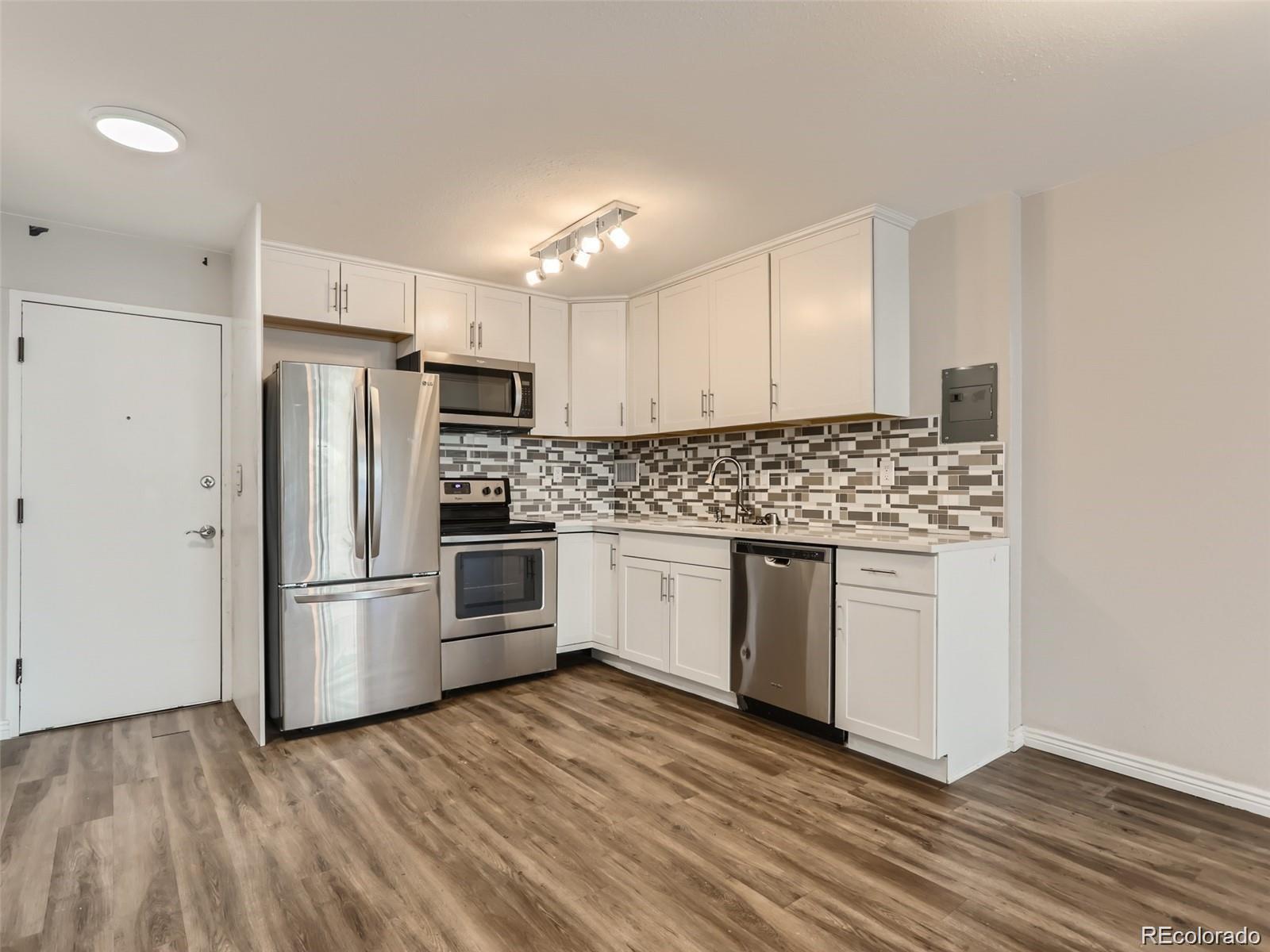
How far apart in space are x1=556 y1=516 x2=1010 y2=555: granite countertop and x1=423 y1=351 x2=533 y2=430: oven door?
0.73 metres

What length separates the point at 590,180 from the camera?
2834mm

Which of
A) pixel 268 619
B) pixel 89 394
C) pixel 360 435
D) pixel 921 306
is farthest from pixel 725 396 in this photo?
pixel 89 394

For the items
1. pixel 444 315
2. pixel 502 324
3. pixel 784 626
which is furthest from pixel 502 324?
pixel 784 626

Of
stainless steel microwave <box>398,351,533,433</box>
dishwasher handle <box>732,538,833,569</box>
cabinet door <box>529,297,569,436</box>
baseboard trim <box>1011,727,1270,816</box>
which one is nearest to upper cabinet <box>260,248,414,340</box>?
stainless steel microwave <box>398,351,533,433</box>

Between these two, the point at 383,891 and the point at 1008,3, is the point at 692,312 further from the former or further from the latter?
the point at 383,891

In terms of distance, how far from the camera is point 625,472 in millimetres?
5043

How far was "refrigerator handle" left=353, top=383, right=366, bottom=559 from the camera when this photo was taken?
3271 millimetres

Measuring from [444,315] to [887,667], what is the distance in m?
3.07

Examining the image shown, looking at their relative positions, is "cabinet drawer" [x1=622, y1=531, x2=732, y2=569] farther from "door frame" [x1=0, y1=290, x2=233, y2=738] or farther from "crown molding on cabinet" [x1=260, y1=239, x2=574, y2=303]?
"door frame" [x1=0, y1=290, x2=233, y2=738]

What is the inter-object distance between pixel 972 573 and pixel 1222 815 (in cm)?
109

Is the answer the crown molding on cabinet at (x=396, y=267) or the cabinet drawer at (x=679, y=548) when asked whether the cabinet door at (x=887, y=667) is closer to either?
the cabinet drawer at (x=679, y=548)

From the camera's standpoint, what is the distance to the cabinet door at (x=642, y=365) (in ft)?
14.3

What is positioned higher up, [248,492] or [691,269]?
[691,269]

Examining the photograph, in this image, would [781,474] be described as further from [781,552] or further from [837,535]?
[781,552]
